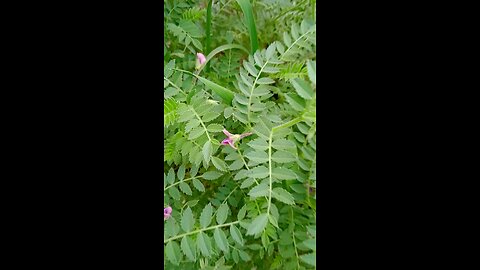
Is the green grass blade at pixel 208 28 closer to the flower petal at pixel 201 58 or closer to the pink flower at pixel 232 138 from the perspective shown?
the flower petal at pixel 201 58

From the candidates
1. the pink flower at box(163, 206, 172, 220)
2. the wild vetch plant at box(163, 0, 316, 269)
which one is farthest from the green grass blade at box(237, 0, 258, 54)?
the pink flower at box(163, 206, 172, 220)

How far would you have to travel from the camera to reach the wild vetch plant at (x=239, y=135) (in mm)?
664

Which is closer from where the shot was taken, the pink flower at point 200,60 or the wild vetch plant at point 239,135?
the wild vetch plant at point 239,135

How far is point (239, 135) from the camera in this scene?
71cm

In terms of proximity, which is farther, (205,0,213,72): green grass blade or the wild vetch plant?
(205,0,213,72): green grass blade

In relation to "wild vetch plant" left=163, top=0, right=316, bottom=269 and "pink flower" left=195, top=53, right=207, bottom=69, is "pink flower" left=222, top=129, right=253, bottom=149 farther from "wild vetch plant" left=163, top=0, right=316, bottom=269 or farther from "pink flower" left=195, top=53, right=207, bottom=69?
"pink flower" left=195, top=53, right=207, bottom=69

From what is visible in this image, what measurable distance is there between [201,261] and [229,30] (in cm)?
32

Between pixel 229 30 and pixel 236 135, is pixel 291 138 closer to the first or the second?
pixel 236 135

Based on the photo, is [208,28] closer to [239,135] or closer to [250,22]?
[250,22]

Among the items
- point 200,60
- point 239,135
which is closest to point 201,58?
point 200,60

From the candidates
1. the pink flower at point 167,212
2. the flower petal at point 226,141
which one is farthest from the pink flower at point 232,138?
the pink flower at point 167,212

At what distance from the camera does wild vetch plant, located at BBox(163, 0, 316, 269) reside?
2.18ft

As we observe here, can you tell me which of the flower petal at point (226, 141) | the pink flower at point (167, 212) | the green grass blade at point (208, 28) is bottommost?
the pink flower at point (167, 212)

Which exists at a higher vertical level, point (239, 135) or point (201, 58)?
point (201, 58)
